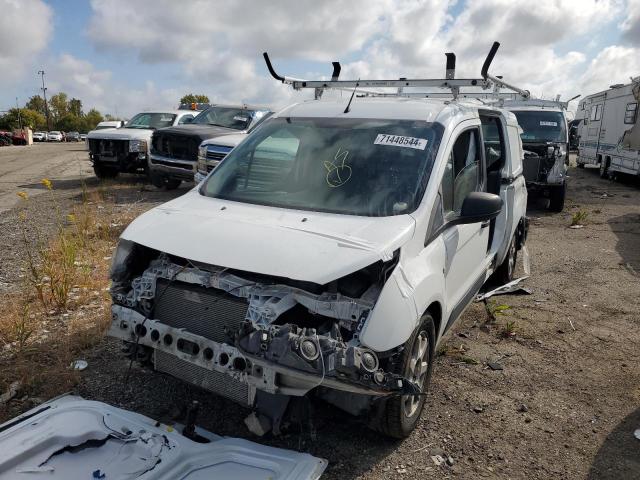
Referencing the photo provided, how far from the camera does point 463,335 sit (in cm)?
489

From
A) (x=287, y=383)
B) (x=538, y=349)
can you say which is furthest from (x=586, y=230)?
(x=287, y=383)

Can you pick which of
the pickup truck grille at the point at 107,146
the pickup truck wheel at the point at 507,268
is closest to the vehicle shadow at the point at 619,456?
the pickup truck wheel at the point at 507,268

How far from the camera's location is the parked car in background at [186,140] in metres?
11.0

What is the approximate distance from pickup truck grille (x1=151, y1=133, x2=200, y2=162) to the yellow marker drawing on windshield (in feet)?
25.3

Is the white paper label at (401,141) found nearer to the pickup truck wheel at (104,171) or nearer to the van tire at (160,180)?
the van tire at (160,180)

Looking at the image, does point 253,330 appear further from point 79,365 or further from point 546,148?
point 546,148

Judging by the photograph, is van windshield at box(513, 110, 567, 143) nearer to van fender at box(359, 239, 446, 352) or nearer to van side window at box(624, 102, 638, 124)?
van side window at box(624, 102, 638, 124)

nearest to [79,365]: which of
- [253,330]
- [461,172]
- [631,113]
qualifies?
[253,330]

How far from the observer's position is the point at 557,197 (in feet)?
37.4

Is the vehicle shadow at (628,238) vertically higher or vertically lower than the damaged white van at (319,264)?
lower

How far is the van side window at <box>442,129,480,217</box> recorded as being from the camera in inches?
145

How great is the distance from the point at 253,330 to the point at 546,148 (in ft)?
34.0

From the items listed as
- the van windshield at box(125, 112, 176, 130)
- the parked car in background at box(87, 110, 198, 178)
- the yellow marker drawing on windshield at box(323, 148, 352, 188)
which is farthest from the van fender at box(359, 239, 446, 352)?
the van windshield at box(125, 112, 176, 130)

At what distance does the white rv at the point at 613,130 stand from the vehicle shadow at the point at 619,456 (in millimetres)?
13391
